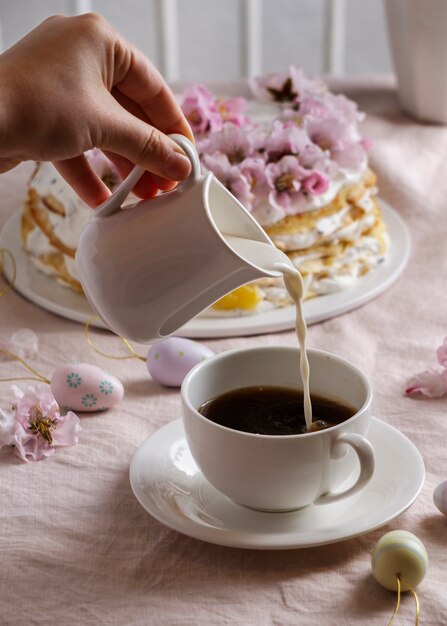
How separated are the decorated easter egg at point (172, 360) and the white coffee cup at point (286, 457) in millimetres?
189

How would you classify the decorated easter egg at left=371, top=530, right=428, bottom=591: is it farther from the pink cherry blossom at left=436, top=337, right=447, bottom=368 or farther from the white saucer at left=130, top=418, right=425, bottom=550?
the pink cherry blossom at left=436, top=337, right=447, bottom=368

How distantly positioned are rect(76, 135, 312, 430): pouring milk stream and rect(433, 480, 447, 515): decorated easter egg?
21cm

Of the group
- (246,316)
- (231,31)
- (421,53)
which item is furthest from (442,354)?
(231,31)

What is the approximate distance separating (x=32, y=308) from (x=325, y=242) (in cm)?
39

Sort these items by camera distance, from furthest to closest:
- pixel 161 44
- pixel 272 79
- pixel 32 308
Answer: pixel 161 44 < pixel 272 79 < pixel 32 308

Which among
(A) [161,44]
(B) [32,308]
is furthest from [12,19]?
(B) [32,308]

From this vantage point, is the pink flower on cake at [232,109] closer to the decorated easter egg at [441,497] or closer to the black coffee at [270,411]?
the black coffee at [270,411]

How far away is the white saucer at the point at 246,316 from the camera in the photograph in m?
1.12

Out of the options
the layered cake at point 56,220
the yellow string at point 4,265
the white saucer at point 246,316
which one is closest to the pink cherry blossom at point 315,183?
the white saucer at point 246,316

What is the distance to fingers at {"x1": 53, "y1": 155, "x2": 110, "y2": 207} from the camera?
3.11 feet

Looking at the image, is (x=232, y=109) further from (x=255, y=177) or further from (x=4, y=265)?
(x=4, y=265)

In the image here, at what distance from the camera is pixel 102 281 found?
728mm

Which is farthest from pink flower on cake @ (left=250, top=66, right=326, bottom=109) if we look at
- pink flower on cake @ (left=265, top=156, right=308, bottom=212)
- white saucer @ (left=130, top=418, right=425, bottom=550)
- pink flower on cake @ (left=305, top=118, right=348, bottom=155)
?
white saucer @ (left=130, top=418, right=425, bottom=550)

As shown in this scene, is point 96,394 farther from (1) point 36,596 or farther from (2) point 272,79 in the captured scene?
(2) point 272,79
